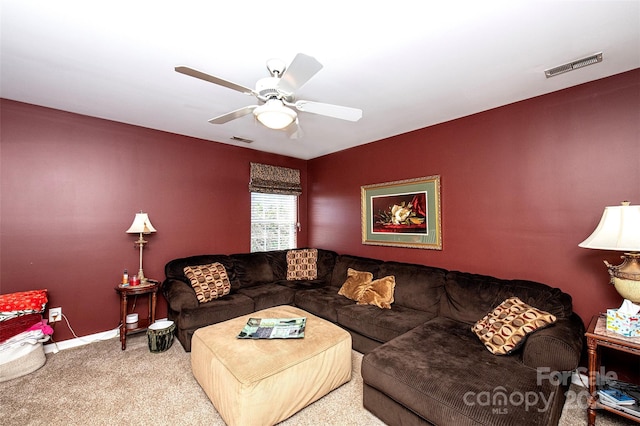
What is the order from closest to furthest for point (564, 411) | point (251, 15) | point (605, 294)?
point (251, 15), point (564, 411), point (605, 294)

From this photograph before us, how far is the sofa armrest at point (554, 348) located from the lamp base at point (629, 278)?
0.41m

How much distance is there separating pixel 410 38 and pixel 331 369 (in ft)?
7.99

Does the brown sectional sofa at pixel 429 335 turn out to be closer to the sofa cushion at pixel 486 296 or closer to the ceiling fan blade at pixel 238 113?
the sofa cushion at pixel 486 296

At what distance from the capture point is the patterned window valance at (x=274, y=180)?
453cm

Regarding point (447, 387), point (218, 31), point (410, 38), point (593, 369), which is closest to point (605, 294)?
point (593, 369)

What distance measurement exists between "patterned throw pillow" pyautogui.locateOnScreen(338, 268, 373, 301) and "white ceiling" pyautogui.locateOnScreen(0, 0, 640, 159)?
6.62ft

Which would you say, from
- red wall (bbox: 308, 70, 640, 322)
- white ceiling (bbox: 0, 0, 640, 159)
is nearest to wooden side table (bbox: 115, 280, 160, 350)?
white ceiling (bbox: 0, 0, 640, 159)

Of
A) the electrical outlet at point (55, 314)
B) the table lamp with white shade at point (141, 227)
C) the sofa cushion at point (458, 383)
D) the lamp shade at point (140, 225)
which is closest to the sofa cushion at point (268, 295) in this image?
the table lamp with white shade at point (141, 227)

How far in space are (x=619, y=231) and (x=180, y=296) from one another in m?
3.77

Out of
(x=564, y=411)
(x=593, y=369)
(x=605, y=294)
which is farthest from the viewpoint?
(x=605, y=294)

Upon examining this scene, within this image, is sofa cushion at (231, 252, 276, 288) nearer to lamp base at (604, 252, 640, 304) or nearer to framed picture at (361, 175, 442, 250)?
framed picture at (361, 175, 442, 250)

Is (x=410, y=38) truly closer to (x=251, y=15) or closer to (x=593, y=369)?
(x=251, y=15)

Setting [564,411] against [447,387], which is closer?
[447,387]

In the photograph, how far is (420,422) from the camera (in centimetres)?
170
